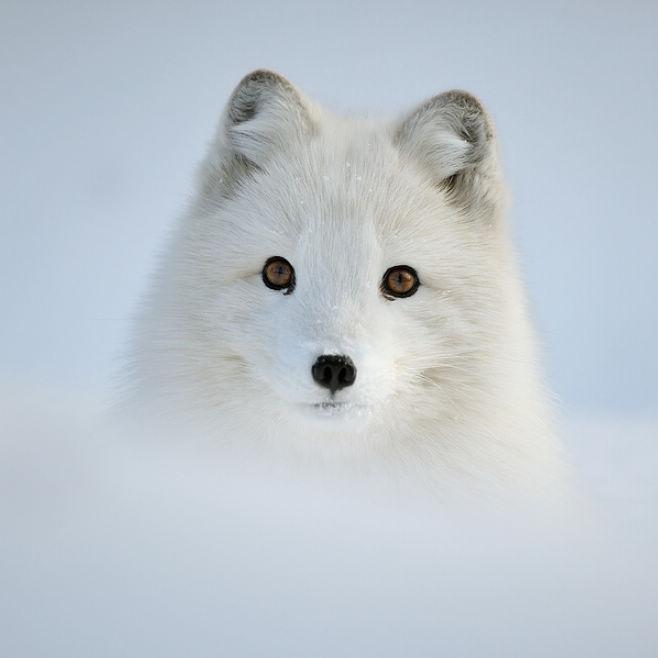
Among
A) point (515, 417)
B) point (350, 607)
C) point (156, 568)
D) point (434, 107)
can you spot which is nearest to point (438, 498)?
point (515, 417)

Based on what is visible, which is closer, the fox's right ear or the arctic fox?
the arctic fox

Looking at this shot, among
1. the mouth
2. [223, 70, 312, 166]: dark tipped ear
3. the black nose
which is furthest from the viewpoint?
[223, 70, 312, 166]: dark tipped ear

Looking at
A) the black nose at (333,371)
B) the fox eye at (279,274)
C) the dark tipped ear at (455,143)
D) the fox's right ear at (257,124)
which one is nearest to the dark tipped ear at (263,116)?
the fox's right ear at (257,124)

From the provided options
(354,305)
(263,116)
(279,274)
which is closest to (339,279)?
(354,305)

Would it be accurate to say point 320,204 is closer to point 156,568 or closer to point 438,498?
point 438,498

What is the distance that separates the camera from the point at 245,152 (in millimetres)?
4734

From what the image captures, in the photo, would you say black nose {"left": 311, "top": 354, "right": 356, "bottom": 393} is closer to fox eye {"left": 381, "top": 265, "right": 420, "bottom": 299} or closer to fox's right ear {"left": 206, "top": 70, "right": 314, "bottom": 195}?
fox eye {"left": 381, "top": 265, "right": 420, "bottom": 299}

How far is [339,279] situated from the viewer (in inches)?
158

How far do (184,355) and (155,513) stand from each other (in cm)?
113

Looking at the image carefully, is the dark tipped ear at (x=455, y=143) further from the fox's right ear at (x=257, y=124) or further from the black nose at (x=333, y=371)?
the black nose at (x=333, y=371)

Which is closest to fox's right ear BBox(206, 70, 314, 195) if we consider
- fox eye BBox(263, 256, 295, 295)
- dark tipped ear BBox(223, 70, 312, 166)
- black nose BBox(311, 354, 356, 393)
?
dark tipped ear BBox(223, 70, 312, 166)

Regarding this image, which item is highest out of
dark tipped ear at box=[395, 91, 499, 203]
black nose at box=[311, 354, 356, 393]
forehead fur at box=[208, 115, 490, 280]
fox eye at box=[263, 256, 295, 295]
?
dark tipped ear at box=[395, 91, 499, 203]

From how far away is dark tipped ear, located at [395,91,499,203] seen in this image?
4578 mm

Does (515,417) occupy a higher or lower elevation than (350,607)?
higher
